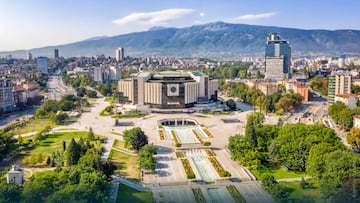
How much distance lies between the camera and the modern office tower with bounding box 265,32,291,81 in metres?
42.7

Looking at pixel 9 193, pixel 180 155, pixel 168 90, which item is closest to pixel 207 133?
pixel 180 155

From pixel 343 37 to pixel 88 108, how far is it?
135m

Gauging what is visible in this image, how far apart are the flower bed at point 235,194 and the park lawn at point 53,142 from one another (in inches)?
298

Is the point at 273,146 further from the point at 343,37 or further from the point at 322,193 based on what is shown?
the point at 343,37

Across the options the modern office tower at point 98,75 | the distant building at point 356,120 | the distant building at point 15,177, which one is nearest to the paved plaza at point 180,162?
the distant building at point 15,177

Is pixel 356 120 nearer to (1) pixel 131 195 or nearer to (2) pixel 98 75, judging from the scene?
(1) pixel 131 195

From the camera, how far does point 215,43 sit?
14375cm

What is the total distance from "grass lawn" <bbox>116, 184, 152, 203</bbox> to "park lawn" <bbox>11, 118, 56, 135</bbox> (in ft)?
33.5

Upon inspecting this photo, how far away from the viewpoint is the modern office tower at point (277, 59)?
1682 inches

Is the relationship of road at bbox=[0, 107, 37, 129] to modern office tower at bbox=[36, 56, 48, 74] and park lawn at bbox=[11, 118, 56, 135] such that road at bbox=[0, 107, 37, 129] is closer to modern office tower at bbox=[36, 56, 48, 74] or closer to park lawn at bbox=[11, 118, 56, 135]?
park lawn at bbox=[11, 118, 56, 135]

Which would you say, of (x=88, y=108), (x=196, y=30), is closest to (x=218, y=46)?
(x=196, y=30)

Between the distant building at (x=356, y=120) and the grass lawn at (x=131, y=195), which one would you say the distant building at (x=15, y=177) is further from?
the distant building at (x=356, y=120)

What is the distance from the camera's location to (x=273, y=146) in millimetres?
12469

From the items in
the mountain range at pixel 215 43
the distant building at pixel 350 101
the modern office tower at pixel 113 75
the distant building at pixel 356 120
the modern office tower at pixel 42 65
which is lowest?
the distant building at pixel 356 120
